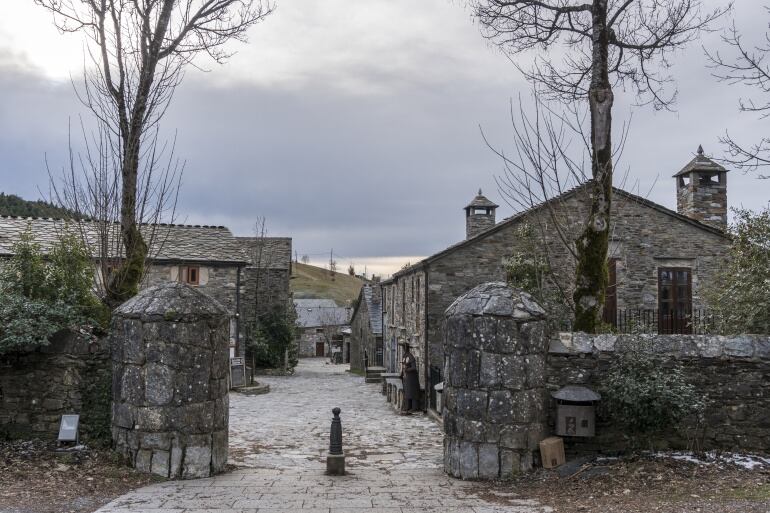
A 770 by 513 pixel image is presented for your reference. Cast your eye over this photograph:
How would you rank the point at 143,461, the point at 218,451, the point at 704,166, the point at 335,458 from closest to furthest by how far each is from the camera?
1. the point at 143,461
2. the point at 218,451
3. the point at 335,458
4. the point at 704,166

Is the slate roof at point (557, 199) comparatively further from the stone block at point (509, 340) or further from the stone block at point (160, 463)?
the stone block at point (160, 463)

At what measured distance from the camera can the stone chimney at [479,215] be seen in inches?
1017

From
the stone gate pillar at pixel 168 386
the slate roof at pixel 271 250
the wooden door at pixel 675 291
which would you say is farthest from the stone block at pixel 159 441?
the slate roof at pixel 271 250

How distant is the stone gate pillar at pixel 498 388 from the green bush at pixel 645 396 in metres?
0.90

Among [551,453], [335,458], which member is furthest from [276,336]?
[551,453]

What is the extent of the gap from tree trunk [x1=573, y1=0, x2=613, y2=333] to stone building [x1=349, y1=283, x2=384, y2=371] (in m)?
26.0

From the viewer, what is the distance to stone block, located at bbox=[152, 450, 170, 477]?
8.43 meters

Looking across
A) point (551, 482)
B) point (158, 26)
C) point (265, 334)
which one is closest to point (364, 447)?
point (551, 482)

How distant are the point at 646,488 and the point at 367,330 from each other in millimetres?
32165

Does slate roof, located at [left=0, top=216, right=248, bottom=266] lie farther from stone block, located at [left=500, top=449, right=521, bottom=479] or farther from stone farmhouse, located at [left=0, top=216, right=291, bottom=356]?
stone block, located at [left=500, top=449, right=521, bottom=479]

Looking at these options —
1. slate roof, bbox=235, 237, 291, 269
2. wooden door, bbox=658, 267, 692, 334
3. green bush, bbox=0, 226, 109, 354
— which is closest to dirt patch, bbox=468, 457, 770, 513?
green bush, bbox=0, 226, 109, 354

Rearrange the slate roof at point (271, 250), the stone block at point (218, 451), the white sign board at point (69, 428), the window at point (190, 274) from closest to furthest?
the stone block at point (218, 451) < the white sign board at point (69, 428) < the window at point (190, 274) < the slate roof at point (271, 250)

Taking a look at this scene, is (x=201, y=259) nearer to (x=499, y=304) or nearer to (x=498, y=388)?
(x=499, y=304)

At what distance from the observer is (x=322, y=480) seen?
27.8 ft
